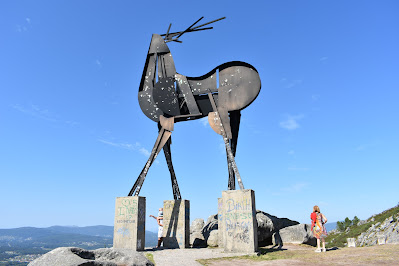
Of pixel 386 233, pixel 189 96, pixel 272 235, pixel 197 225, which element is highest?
pixel 189 96

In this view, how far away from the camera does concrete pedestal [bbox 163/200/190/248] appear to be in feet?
50.3

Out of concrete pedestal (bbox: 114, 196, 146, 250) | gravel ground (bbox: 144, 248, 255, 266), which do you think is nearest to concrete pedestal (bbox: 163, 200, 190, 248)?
concrete pedestal (bbox: 114, 196, 146, 250)

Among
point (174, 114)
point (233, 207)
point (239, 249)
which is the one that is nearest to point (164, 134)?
point (174, 114)

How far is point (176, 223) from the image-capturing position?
51.3 feet

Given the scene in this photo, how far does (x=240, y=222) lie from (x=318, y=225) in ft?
11.3

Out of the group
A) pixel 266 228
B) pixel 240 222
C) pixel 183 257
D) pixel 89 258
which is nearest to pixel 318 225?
pixel 240 222

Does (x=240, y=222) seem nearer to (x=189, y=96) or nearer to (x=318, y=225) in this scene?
(x=318, y=225)

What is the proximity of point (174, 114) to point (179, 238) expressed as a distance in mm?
7089

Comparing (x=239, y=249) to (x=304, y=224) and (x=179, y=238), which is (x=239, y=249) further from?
(x=304, y=224)

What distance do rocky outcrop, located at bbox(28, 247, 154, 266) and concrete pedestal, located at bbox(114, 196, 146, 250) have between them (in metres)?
7.34

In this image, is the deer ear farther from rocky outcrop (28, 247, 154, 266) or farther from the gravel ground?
rocky outcrop (28, 247, 154, 266)

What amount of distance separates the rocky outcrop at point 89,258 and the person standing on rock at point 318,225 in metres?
8.69

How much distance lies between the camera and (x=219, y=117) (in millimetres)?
14906

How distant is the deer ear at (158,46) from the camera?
16.8 meters
